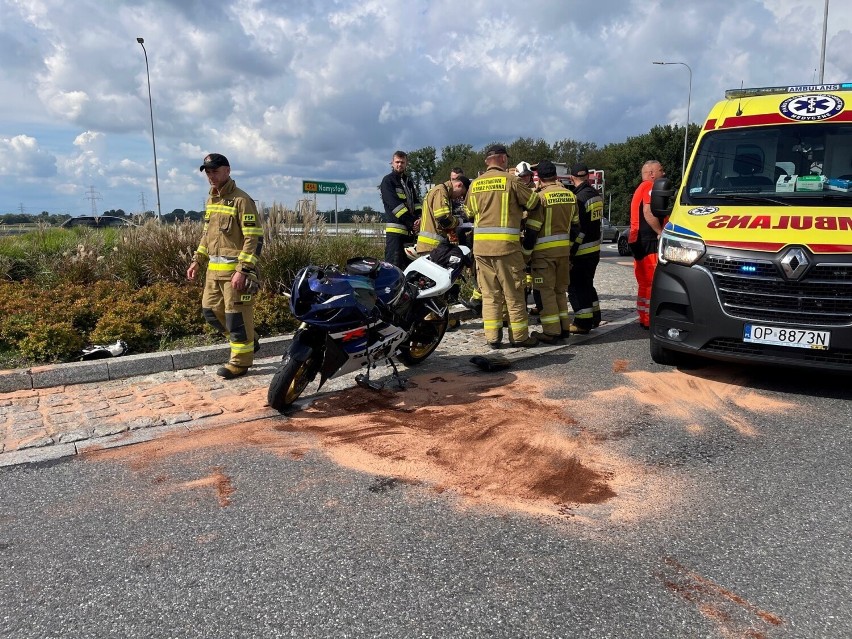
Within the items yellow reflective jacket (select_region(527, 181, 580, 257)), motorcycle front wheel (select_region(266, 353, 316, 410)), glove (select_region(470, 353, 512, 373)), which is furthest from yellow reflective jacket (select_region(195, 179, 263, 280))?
yellow reflective jacket (select_region(527, 181, 580, 257))

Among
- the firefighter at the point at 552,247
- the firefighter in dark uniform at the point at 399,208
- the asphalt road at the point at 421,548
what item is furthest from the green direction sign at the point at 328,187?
the asphalt road at the point at 421,548

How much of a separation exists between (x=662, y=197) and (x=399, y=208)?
139 inches

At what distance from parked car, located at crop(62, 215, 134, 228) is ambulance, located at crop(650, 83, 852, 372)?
7882mm

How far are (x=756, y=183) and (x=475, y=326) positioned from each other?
12.8 feet

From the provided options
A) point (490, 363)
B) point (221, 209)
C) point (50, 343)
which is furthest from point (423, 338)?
point (50, 343)

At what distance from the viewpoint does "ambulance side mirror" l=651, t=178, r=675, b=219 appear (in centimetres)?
620

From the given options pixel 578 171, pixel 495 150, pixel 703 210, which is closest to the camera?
pixel 703 210

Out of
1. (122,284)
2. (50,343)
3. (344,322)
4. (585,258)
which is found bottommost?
(50,343)

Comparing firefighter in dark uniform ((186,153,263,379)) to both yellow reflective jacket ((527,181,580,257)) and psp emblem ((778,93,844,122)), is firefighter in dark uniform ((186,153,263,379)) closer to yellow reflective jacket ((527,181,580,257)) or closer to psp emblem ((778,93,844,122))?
yellow reflective jacket ((527,181,580,257))

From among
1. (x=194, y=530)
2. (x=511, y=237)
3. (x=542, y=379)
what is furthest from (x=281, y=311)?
(x=194, y=530)

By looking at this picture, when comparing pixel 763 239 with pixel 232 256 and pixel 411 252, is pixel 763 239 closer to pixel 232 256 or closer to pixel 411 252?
pixel 411 252

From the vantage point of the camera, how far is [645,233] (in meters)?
7.81

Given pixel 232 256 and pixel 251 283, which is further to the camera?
pixel 232 256

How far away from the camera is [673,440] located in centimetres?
428
